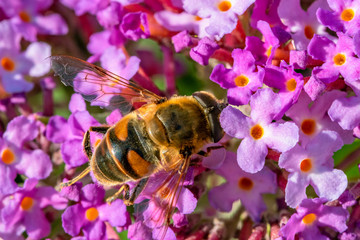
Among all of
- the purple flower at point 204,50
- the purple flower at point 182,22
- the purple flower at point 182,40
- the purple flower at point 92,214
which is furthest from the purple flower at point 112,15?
the purple flower at point 92,214

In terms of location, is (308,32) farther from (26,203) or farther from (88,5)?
(26,203)

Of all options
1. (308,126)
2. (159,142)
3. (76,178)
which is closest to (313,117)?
(308,126)

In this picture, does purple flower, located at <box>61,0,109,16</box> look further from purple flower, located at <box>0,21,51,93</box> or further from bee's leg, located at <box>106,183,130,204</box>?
bee's leg, located at <box>106,183,130,204</box>

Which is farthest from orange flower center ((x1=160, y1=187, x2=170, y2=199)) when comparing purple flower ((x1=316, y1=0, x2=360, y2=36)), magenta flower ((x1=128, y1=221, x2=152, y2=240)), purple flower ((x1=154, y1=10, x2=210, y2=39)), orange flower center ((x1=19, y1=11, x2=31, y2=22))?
orange flower center ((x1=19, y1=11, x2=31, y2=22))

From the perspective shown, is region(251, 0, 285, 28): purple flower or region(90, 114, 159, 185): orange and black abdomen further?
region(251, 0, 285, 28): purple flower

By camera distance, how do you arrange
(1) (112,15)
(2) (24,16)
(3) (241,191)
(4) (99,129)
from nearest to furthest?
(4) (99,129), (3) (241,191), (1) (112,15), (2) (24,16)

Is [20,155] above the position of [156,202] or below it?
below
